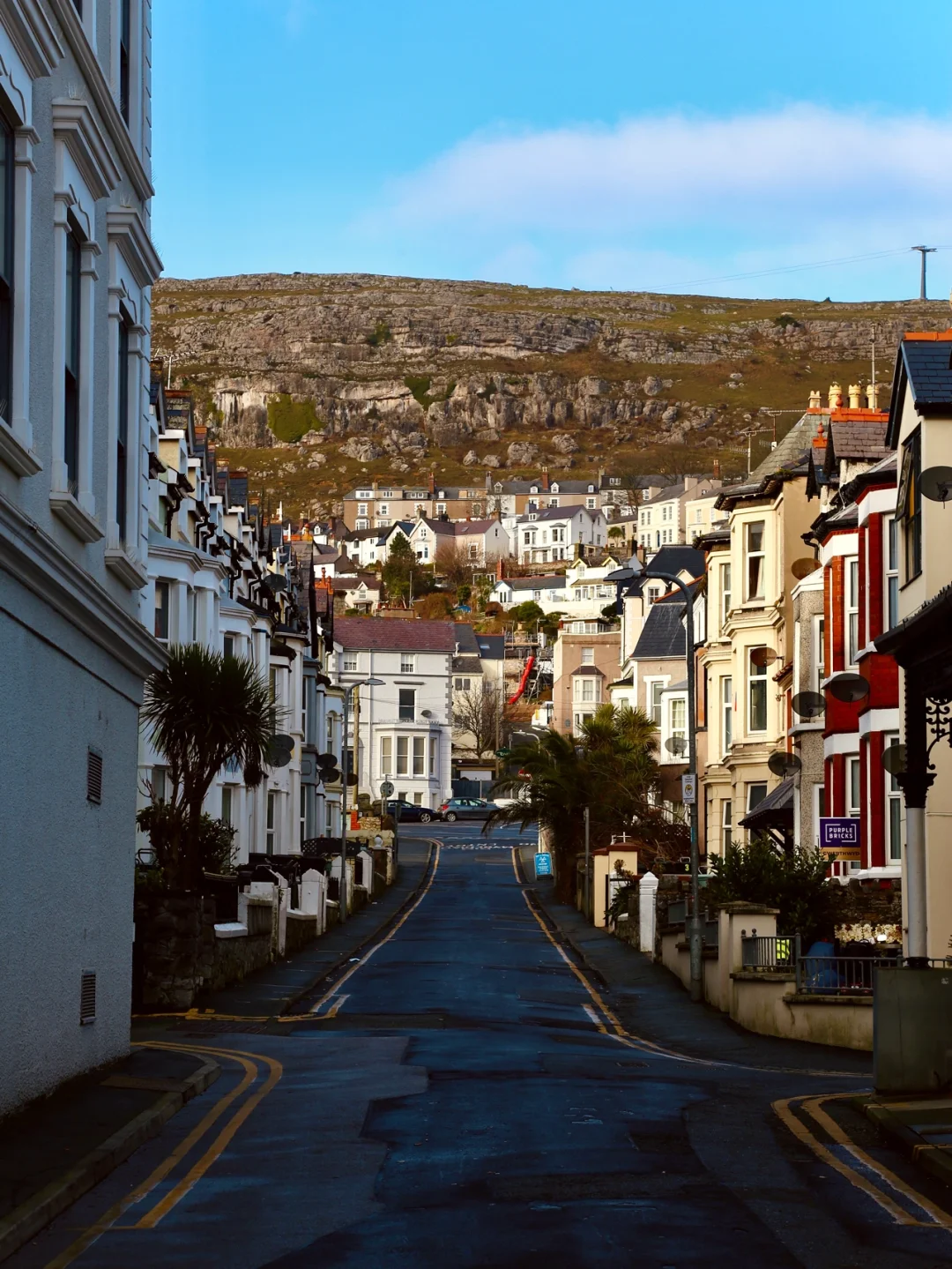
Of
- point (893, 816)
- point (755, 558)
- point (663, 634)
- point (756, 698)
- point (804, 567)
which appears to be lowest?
point (893, 816)

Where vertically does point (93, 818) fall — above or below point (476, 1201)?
above

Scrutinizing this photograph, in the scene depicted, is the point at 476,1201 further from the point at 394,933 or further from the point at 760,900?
the point at 394,933

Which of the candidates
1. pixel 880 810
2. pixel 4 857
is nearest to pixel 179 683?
pixel 880 810

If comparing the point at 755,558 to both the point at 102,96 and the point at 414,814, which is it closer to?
the point at 102,96

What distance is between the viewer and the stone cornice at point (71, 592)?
44.8ft

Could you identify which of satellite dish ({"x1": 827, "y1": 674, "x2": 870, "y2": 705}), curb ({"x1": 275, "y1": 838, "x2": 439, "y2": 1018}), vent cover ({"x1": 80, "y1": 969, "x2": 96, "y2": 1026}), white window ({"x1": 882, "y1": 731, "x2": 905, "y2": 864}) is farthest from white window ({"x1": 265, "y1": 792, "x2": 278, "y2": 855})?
vent cover ({"x1": 80, "y1": 969, "x2": 96, "y2": 1026})

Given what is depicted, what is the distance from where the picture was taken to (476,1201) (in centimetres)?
1183

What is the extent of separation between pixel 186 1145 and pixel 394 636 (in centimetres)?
11856

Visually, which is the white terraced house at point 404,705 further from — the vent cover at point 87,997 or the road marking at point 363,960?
the vent cover at point 87,997

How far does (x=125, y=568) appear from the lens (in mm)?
19266

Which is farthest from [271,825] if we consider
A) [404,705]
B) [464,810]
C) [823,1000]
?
[404,705]

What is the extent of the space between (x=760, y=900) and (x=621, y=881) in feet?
64.4

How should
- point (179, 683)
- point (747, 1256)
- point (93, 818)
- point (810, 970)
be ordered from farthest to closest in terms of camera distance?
1. point (179, 683)
2. point (810, 970)
3. point (93, 818)
4. point (747, 1256)

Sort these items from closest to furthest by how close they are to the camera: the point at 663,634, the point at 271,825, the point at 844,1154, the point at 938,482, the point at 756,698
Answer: the point at 844,1154 < the point at 938,482 < the point at 756,698 < the point at 271,825 < the point at 663,634
